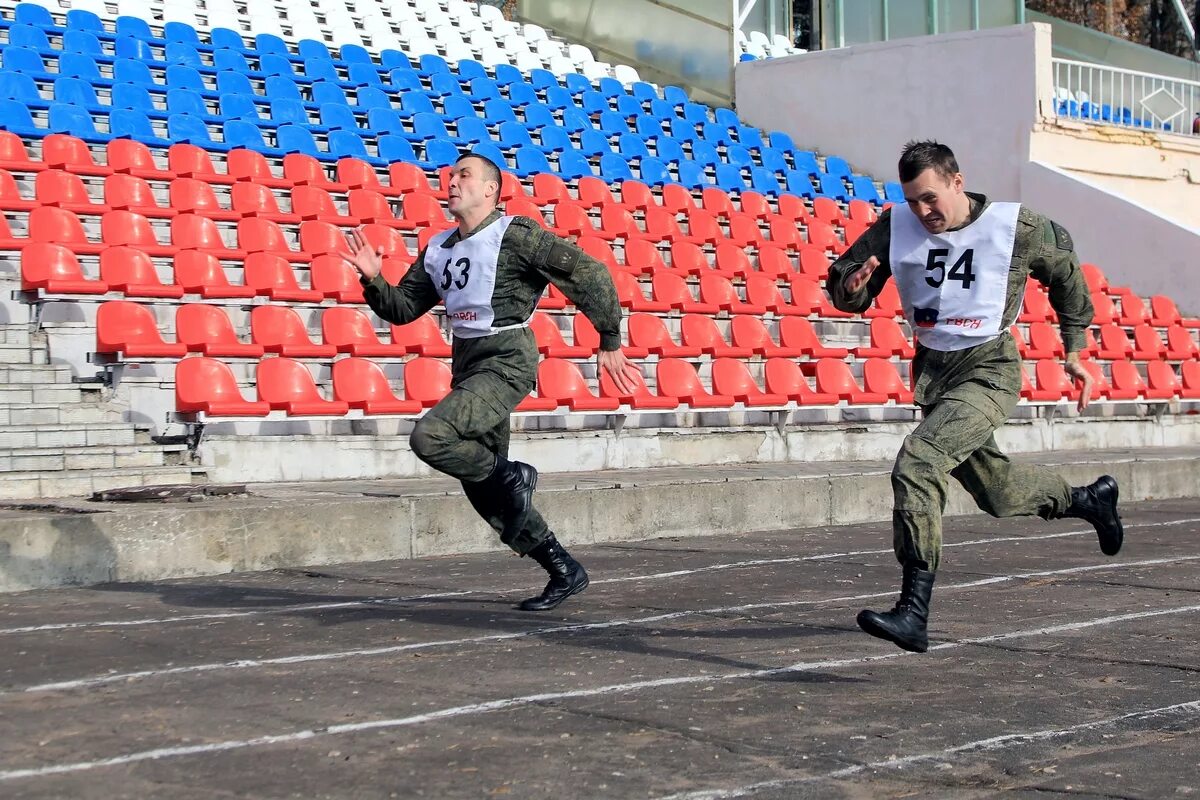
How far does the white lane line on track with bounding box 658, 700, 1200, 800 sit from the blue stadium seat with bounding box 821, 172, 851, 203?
1724 centimetres

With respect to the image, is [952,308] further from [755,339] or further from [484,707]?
[755,339]

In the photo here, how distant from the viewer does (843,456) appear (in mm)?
14859

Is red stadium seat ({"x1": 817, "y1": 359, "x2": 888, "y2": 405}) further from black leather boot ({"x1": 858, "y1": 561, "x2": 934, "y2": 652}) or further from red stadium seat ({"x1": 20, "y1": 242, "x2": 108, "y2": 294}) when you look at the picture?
black leather boot ({"x1": 858, "y1": 561, "x2": 934, "y2": 652})

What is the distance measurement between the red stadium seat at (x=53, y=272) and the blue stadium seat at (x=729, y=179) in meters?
10.7

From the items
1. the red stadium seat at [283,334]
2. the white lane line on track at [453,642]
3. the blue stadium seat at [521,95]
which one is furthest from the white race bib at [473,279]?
the blue stadium seat at [521,95]

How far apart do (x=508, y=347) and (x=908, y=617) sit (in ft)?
7.23

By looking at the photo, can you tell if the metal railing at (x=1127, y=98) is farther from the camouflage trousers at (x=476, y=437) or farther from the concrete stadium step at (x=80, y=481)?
the camouflage trousers at (x=476, y=437)

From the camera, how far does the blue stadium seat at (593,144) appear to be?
20562mm

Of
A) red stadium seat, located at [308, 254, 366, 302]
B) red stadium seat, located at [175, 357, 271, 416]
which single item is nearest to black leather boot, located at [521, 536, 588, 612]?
red stadium seat, located at [175, 357, 271, 416]

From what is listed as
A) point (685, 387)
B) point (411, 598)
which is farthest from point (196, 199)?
point (411, 598)

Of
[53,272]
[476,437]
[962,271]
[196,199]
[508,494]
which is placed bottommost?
[508,494]

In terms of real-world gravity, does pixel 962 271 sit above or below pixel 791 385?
above

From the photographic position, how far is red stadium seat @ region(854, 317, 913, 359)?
16438mm

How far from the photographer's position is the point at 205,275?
1280 cm
